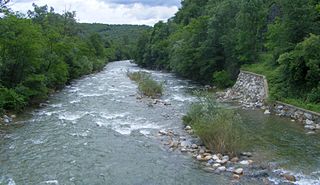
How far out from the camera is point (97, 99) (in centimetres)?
3581

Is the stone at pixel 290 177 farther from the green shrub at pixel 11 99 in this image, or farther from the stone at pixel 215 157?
the green shrub at pixel 11 99

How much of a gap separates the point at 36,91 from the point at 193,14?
2458 inches

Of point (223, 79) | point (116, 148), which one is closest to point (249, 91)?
point (223, 79)

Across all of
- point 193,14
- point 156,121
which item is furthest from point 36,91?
point 193,14

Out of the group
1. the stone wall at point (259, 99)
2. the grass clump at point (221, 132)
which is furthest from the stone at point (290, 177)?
the stone wall at point (259, 99)

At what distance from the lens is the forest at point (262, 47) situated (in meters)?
27.7

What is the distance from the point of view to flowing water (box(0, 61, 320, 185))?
15242 millimetres

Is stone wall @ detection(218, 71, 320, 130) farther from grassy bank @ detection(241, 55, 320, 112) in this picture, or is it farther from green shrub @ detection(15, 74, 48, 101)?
green shrub @ detection(15, 74, 48, 101)

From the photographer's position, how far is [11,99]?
27828 millimetres

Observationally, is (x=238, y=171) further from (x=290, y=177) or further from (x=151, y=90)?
(x=151, y=90)

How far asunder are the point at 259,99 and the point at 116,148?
17.0m

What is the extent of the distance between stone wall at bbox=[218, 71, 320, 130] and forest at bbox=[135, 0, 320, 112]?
70cm

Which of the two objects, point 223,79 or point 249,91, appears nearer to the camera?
point 249,91

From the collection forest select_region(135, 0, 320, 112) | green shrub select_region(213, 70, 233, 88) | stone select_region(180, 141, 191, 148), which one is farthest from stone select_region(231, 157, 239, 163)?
green shrub select_region(213, 70, 233, 88)
